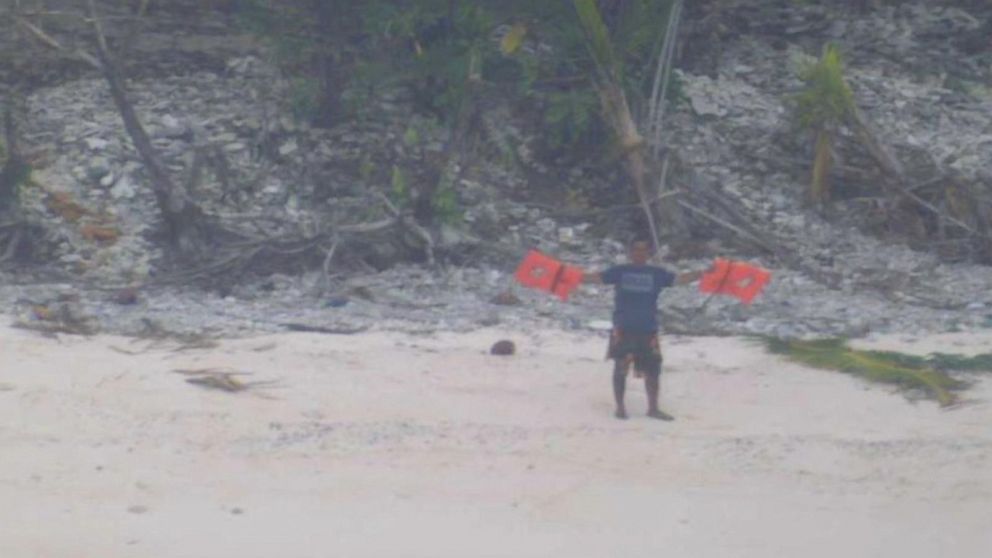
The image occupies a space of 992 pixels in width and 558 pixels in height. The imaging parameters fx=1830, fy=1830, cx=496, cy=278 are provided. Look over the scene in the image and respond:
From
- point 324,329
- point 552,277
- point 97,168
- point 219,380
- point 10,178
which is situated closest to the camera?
point 219,380

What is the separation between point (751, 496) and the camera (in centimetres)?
845

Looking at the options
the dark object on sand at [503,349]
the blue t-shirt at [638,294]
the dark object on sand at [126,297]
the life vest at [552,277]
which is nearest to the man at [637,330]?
the blue t-shirt at [638,294]

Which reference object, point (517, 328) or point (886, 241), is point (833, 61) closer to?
point (886, 241)

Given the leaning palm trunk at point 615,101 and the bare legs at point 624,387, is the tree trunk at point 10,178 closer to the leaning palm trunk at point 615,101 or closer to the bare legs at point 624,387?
the leaning palm trunk at point 615,101

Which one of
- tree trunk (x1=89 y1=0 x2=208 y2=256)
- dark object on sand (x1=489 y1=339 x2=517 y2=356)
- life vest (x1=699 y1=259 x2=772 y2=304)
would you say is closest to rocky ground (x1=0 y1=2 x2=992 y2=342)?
tree trunk (x1=89 y1=0 x2=208 y2=256)

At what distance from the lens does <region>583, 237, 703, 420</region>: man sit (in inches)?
382

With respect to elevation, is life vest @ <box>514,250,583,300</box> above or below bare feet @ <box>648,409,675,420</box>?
above

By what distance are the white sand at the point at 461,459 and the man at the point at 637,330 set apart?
0.16 metres

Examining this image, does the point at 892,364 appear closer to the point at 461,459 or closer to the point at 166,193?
the point at 461,459

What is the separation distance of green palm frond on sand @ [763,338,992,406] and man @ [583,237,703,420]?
146 cm

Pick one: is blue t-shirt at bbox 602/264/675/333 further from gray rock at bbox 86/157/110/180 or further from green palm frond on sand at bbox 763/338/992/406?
gray rock at bbox 86/157/110/180

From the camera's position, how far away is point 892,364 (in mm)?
10680

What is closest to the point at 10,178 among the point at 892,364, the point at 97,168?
the point at 97,168

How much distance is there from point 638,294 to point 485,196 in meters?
5.78
